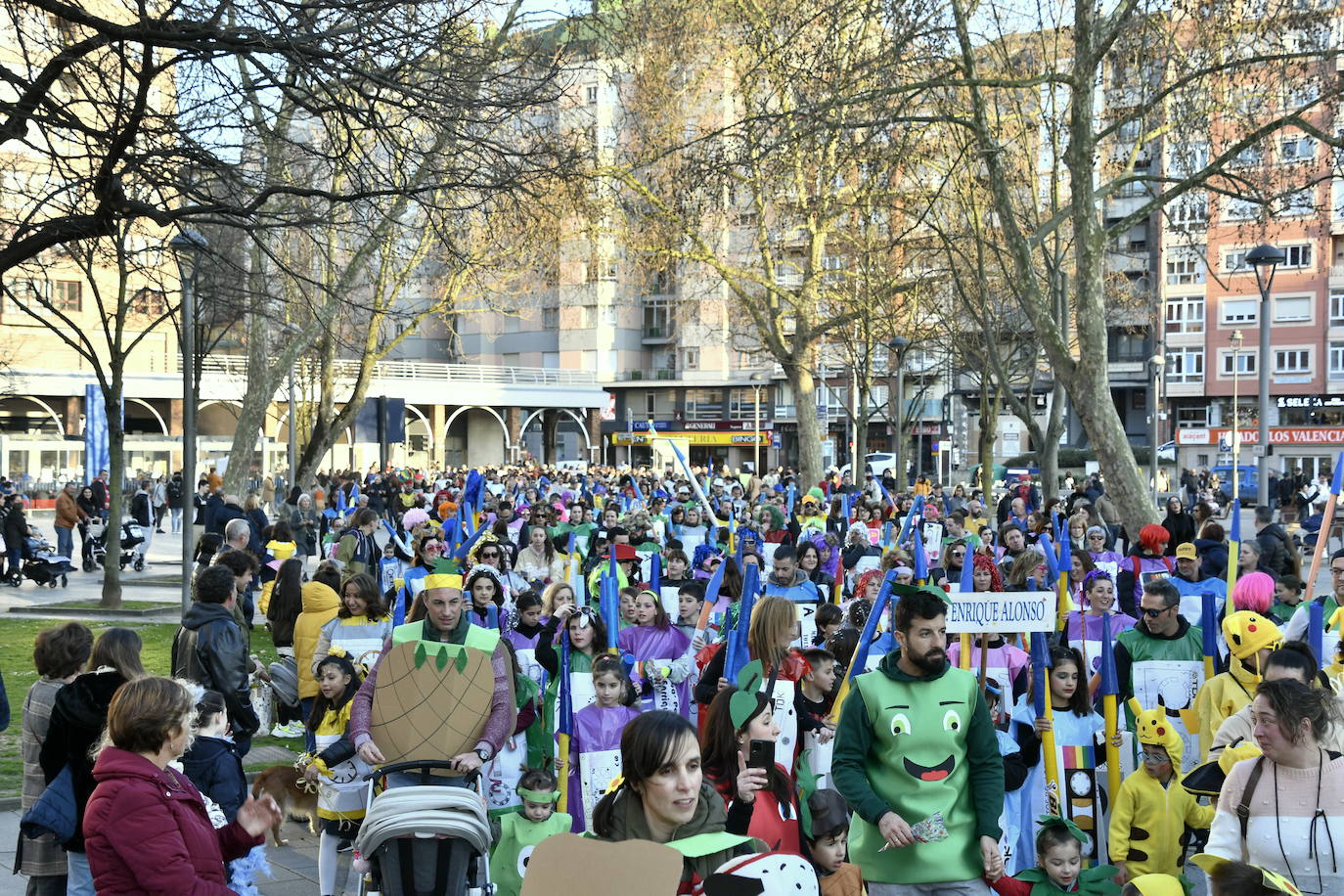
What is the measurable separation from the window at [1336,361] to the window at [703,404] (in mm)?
30549

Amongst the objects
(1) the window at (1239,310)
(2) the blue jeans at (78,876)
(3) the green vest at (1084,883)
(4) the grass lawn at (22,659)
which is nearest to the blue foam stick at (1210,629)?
(3) the green vest at (1084,883)

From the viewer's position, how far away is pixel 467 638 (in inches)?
245

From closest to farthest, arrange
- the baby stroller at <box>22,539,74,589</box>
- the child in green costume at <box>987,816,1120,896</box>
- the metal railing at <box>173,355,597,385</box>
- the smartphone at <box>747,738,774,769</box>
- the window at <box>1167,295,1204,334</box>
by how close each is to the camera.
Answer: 1. the smartphone at <box>747,738,774,769</box>
2. the child in green costume at <box>987,816,1120,896</box>
3. the baby stroller at <box>22,539,74,589</box>
4. the metal railing at <box>173,355,597,385</box>
5. the window at <box>1167,295,1204,334</box>

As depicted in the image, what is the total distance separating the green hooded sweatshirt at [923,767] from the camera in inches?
180

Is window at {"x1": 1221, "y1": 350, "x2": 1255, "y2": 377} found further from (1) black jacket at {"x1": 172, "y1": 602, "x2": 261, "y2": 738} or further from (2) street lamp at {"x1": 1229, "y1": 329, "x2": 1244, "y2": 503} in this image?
(1) black jacket at {"x1": 172, "y1": 602, "x2": 261, "y2": 738}

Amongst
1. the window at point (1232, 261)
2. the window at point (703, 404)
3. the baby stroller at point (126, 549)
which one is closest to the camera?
the baby stroller at point (126, 549)

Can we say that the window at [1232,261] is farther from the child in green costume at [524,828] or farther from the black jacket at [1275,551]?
the child in green costume at [524,828]

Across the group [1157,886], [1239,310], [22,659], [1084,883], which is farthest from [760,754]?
[1239,310]

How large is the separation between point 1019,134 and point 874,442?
48158mm

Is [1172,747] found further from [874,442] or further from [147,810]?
[874,442]

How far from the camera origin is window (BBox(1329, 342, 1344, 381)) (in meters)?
59.2

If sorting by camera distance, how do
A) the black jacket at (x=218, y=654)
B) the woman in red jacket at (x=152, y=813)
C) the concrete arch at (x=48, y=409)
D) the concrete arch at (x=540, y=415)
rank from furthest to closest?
the concrete arch at (x=540, y=415) → the concrete arch at (x=48, y=409) → the black jacket at (x=218, y=654) → the woman in red jacket at (x=152, y=813)

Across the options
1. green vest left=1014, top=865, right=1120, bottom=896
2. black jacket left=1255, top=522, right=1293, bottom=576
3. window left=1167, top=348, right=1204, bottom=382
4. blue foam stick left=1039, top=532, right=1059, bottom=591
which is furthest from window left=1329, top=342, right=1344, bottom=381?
green vest left=1014, top=865, right=1120, bottom=896

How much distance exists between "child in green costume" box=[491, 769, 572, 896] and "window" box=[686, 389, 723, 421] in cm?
6962
